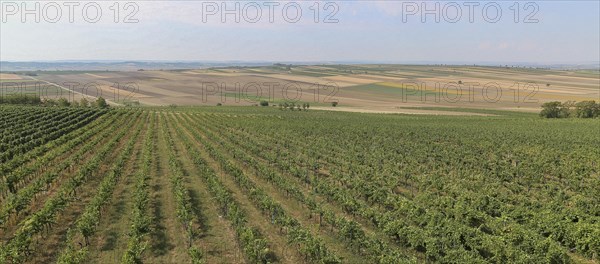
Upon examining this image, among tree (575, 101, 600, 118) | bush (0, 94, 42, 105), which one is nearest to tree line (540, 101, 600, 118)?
tree (575, 101, 600, 118)

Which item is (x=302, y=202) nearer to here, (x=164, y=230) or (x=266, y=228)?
(x=266, y=228)

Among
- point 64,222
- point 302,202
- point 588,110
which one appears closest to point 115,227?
point 64,222

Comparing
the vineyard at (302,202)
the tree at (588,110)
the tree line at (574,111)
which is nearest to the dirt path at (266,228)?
the vineyard at (302,202)

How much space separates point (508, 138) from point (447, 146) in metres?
14.9

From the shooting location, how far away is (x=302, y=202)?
2711 cm

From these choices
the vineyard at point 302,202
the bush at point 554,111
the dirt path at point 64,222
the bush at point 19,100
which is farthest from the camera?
the bush at point 19,100

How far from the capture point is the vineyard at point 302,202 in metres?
19.0

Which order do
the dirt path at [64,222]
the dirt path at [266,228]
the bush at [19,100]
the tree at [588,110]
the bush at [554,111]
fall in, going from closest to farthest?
the dirt path at [64,222]
the dirt path at [266,228]
the tree at [588,110]
the bush at [554,111]
the bush at [19,100]

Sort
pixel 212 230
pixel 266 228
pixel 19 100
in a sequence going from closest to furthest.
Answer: pixel 212 230, pixel 266 228, pixel 19 100

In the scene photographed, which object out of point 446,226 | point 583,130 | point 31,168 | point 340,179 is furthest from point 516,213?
Result: point 583,130

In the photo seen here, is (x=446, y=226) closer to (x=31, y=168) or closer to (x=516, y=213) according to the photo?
(x=516, y=213)

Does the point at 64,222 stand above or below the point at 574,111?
below

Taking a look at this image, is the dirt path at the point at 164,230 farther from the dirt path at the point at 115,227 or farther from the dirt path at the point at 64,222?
the dirt path at the point at 64,222

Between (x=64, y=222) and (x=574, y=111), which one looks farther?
(x=574, y=111)
